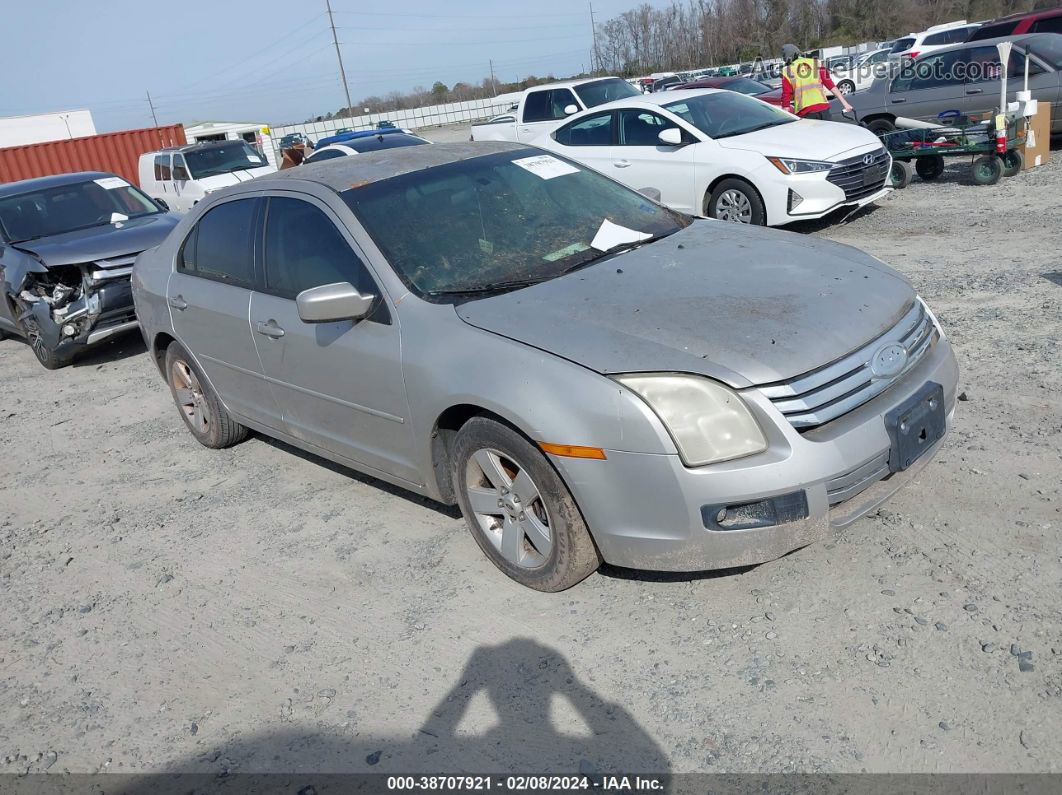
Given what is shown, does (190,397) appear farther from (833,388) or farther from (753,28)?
(753,28)

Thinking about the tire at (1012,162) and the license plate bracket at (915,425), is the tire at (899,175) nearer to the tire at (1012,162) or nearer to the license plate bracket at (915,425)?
the tire at (1012,162)

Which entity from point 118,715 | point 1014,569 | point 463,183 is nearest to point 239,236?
point 463,183

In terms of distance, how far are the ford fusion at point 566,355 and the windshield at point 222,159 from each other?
13.2 meters

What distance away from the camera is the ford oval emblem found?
3.24 meters

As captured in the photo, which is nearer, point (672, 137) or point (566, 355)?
point (566, 355)

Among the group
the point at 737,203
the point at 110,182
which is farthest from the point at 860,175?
the point at 110,182

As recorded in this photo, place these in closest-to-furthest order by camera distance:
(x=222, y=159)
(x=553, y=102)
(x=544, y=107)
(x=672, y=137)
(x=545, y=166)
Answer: (x=545, y=166) < (x=672, y=137) < (x=553, y=102) < (x=544, y=107) < (x=222, y=159)

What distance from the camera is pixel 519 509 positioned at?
11.5ft

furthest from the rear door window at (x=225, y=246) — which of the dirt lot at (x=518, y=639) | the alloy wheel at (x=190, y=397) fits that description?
the dirt lot at (x=518, y=639)

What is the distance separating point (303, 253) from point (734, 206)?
6.37 meters

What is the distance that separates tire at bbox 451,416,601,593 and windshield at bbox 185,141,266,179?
15.2 metres

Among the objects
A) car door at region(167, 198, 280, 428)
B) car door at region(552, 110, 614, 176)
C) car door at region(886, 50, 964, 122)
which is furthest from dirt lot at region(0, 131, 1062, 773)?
car door at region(886, 50, 964, 122)

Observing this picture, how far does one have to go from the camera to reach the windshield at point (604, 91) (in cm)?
1380

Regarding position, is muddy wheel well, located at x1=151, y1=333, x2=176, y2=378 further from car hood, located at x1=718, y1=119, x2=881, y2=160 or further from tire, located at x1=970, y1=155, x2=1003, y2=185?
tire, located at x1=970, y1=155, x2=1003, y2=185
